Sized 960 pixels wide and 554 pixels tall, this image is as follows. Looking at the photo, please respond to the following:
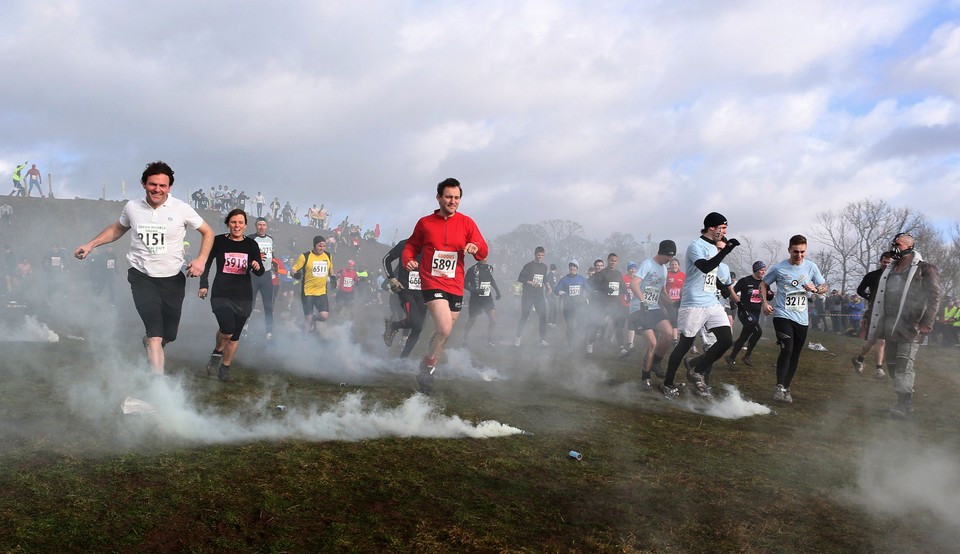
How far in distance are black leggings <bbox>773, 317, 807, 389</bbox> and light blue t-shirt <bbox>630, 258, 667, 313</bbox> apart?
164 centimetres

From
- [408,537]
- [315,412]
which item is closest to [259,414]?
[315,412]

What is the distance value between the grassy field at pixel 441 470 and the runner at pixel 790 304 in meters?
0.55

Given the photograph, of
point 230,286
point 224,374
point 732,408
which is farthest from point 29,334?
point 732,408

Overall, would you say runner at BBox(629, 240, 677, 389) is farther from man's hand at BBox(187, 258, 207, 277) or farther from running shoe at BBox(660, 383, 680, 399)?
man's hand at BBox(187, 258, 207, 277)

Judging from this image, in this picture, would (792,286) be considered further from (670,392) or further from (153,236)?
(153,236)

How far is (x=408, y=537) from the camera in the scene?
273 cm

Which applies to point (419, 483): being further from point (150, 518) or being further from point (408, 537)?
point (150, 518)

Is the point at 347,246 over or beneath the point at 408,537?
over

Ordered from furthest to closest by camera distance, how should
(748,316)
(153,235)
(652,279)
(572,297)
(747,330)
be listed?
1. (572,297)
2. (748,316)
3. (747,330)
4. (652,279)
5. (153,235)

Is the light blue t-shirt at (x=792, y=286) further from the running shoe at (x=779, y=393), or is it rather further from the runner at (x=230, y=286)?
the runner at (x=230, y=286)

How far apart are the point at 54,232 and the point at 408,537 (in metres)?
38.7

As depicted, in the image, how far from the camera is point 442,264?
6.36 m

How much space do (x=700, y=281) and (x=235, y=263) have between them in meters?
5.36

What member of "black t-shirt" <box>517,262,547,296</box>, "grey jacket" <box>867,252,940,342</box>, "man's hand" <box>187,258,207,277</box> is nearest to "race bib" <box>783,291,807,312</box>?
"grey jacket" <box>867,252,940,342</box>
